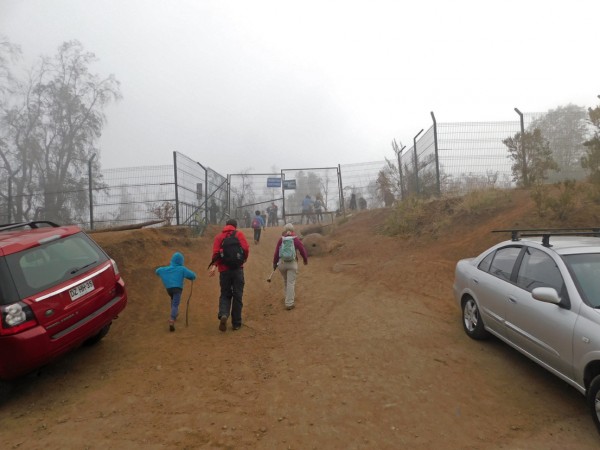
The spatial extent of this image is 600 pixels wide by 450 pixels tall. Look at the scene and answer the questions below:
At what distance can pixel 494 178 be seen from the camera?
11.4 metres

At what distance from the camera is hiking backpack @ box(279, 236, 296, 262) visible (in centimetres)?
668

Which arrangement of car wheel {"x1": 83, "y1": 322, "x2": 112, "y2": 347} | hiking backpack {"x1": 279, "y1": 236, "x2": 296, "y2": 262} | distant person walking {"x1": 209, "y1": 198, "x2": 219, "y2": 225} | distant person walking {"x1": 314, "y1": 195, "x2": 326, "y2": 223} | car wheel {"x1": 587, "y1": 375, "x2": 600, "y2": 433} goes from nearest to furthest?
car wheel {"x1": 587, "y1": 375, "x2": 600, "y2": 433} < car wheel {"x1": 83, "y1": 322, "x2": 112, "y2": 347} < hiking backpack {"x1": 279, "y1": 236, "x2": 296, "y2": 262} < distant person walking {"x1": 209, "y1": 198, "x2": 219, "y2": 225} < distant person walking {"x1": 314, "y1": 195, "x2": 326, "y2": 223}

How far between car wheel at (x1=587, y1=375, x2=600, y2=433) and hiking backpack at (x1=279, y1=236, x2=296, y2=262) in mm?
4574

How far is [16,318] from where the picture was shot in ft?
11.6

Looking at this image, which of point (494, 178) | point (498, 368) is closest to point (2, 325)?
point (498, 368)

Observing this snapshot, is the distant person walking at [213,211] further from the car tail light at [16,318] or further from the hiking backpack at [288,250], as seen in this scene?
the car tail light at [16,318]

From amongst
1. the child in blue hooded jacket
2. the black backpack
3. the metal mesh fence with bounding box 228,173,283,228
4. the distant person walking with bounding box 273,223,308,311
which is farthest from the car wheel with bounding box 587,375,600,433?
the metal mesh fence with bounding box 228,173,283,228

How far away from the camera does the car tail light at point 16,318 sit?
347cm

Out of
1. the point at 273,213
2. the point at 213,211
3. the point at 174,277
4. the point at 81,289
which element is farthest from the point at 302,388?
the point at 273,213

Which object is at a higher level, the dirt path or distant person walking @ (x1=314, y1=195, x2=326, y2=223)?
distant person walking @ (x1=314, y1=195, x2=326, y2=223)

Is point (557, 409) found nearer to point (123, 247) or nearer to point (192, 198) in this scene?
point (123, 247)

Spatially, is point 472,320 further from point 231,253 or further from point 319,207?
point 319,207

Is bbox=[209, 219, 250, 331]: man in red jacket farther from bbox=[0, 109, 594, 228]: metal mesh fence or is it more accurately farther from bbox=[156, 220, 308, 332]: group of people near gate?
bbox=[0, 109, 594, 228]: metal mesh fence

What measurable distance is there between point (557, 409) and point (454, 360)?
1.10 m
